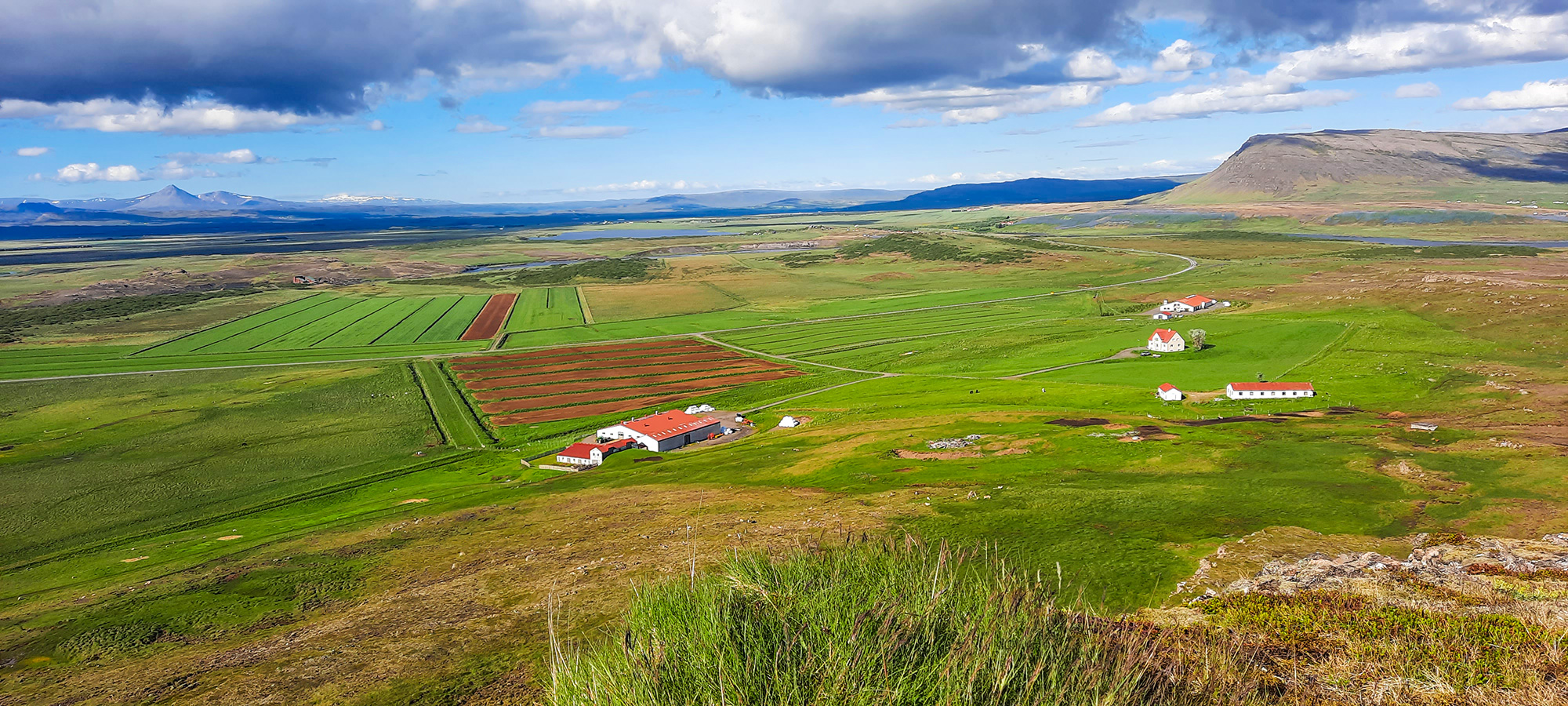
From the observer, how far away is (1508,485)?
43281 mm

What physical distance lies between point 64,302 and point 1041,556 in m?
257

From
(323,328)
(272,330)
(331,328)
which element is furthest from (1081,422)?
(272,330)

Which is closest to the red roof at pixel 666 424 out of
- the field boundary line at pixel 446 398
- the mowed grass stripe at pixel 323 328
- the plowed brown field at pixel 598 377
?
the plowed brown field at pixel 598 377

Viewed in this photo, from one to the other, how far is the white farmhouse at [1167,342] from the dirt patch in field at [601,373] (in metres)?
52.6

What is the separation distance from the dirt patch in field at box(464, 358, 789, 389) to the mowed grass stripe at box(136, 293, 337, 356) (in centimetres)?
6886

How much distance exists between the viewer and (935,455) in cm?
6162

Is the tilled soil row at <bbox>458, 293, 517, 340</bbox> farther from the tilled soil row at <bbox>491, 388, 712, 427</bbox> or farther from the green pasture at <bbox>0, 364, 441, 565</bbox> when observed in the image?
the tilled soil row at <bbox>491, 388, 712, 427</bbox>

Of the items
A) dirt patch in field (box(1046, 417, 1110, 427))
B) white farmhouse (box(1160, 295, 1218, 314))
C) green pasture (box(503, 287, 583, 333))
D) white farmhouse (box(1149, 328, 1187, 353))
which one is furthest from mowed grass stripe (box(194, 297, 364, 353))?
white farmhouse (box(1160, 295, 1218, 314))

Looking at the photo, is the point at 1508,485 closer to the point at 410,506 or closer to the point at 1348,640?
the point at 1348,640

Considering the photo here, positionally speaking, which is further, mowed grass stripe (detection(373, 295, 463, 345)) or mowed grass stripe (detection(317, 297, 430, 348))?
mowed grass stripe (detection(373, 295, 463, 345))

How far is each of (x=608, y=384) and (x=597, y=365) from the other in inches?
524

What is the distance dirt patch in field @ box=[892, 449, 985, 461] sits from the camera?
60406mm

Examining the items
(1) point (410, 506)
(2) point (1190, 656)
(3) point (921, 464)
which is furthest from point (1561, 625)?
(1) point (410, 506)

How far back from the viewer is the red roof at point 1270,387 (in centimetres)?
7875
